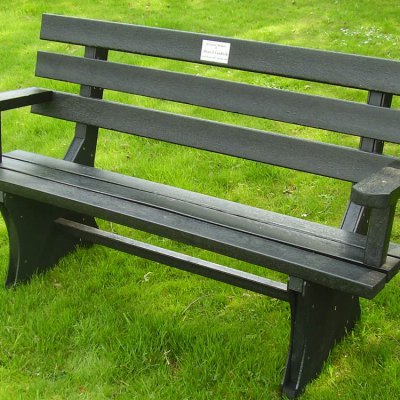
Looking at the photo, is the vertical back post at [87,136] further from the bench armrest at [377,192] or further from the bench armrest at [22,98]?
the bench armrest at [377,192]

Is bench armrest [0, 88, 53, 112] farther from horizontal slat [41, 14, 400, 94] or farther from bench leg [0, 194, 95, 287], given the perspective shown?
bench leg [0, 194, 95, 287]

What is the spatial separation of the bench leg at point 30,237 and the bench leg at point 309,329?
1426 millimetres

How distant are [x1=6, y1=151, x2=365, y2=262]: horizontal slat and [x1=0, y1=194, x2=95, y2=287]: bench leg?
0.20m

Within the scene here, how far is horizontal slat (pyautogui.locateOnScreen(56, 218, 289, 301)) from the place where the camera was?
3.02 meters

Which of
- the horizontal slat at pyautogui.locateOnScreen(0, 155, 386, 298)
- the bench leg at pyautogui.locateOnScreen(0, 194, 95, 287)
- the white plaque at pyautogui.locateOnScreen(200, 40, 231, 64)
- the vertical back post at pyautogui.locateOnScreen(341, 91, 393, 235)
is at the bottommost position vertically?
the bench leg at pyautogui.locateOnScreen(0, 194, 95, 287)

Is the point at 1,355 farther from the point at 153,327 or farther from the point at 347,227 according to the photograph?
the point at 347,227

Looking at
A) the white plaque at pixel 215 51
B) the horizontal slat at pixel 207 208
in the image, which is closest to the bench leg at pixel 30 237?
the horizontal slat at pixel 207 208

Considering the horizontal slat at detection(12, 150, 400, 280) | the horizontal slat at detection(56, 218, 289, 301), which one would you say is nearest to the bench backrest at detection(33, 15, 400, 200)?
the horizontal slat at detection(12, 150, 400, 280)

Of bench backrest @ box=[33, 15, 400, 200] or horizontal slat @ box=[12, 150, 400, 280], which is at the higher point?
bench backrest @ box=[33, 15, 400, 200]

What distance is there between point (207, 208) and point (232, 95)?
0.65 m

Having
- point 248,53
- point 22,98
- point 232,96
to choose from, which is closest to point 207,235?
point 232,96

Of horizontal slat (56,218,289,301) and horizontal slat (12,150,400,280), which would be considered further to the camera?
horizontal slat (56,218,289,301)

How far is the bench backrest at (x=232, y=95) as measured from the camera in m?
3.08

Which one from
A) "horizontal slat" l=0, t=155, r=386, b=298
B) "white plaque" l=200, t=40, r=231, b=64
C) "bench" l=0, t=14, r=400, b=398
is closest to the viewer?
"horizontal slat" l=0, t=155, r=386, b=298
